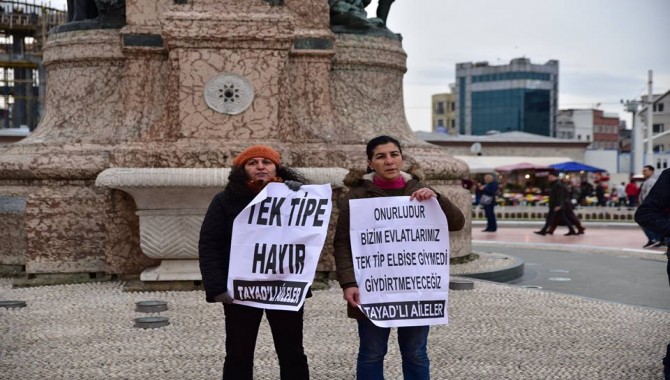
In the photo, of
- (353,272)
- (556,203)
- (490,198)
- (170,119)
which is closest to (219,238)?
(353,272)

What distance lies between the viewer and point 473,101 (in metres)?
120

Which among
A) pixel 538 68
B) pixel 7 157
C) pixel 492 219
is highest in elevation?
pixel 538 68

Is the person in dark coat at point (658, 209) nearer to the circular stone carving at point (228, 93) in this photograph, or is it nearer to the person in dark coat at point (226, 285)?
the person in dark coat at point (226, 285)

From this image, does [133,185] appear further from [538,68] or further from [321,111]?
[538,68]

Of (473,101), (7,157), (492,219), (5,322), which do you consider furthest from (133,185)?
(473,101)

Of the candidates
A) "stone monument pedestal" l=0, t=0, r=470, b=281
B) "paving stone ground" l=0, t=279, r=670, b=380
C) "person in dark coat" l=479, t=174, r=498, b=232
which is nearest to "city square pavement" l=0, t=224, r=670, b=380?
"paving stone ground" l=0, t=279, r=670, b=380

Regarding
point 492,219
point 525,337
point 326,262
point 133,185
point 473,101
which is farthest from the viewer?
point 473,101

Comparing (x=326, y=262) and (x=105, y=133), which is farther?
(x=105, y=133)

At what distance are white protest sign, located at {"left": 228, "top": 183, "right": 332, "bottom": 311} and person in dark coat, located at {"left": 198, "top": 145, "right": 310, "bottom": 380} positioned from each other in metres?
0.07

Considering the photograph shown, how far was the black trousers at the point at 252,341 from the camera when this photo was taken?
492cm

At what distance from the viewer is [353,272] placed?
16.1ft

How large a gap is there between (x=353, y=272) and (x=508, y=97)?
117 m

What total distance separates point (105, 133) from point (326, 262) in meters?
3.00

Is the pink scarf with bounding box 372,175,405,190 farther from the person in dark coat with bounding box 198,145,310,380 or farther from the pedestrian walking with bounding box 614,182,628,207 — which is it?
the pedestrian walking with bounding box 614,182,628,207
